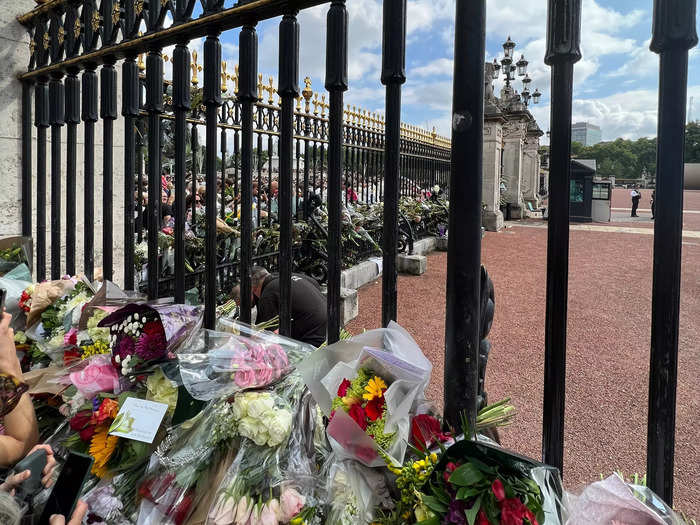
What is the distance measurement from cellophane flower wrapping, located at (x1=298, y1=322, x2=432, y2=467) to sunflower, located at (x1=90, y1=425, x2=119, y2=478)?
64cm

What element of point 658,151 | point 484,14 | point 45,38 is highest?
point 45,38

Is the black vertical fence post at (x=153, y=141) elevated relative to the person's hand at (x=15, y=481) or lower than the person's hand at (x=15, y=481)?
elevated

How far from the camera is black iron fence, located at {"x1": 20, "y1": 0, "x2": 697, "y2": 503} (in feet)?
3.14

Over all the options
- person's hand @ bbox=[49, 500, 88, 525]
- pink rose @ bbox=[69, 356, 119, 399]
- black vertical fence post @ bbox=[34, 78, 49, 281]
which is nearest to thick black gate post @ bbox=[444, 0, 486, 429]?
person's hand @ bbox=[49, 500, 88, 525]

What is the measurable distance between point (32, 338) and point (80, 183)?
1.31 metres

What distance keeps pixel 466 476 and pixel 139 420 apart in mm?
953

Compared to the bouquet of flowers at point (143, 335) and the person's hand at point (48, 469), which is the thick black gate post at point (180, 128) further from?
the person's hand at point (48, 469)

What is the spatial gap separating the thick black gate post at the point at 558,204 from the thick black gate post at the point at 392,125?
39 cm

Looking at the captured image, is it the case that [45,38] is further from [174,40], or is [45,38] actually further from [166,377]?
[166,377]

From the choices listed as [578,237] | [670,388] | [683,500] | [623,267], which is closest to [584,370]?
[683,500]

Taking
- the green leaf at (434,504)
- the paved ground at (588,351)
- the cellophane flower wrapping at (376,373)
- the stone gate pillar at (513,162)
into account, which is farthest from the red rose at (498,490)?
the stone gate pillar at (513,162)

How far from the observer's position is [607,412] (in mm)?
4035

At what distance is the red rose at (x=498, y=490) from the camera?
0.86 meters

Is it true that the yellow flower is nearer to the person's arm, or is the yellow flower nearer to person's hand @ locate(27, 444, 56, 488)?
person's hand @ locate(27, 444, 56, 488)
